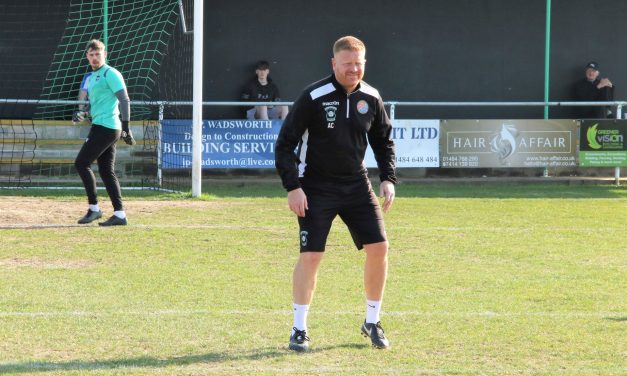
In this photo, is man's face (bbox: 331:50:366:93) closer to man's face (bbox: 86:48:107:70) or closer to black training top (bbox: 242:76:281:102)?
man's face (bbox: 86:48:107:70)

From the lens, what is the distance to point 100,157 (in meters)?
12.0

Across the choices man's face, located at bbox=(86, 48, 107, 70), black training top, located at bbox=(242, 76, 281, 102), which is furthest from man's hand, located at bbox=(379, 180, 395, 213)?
black training top, located at bbox=(242, 76, 281, 102)

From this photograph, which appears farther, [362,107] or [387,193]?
[387,193]

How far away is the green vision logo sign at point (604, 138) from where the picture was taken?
18.5 metres

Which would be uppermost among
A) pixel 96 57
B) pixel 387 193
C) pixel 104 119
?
pixel 96 57

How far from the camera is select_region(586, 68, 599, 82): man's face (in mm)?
19703

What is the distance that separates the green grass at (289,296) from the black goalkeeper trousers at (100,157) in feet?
1.57

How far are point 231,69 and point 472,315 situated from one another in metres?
12.7

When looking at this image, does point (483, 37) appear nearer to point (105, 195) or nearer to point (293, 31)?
point (293, 31)

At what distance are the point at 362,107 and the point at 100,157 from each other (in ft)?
19.6

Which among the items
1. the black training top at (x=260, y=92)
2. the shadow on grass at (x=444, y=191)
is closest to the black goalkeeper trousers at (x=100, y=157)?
the shadow on grass at (x=444, y=191)

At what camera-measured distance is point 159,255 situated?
1049 centimetres

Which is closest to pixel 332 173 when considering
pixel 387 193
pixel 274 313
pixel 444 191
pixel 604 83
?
pixel 387 193

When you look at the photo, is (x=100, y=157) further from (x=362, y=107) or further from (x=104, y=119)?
(x=362, y=107)
